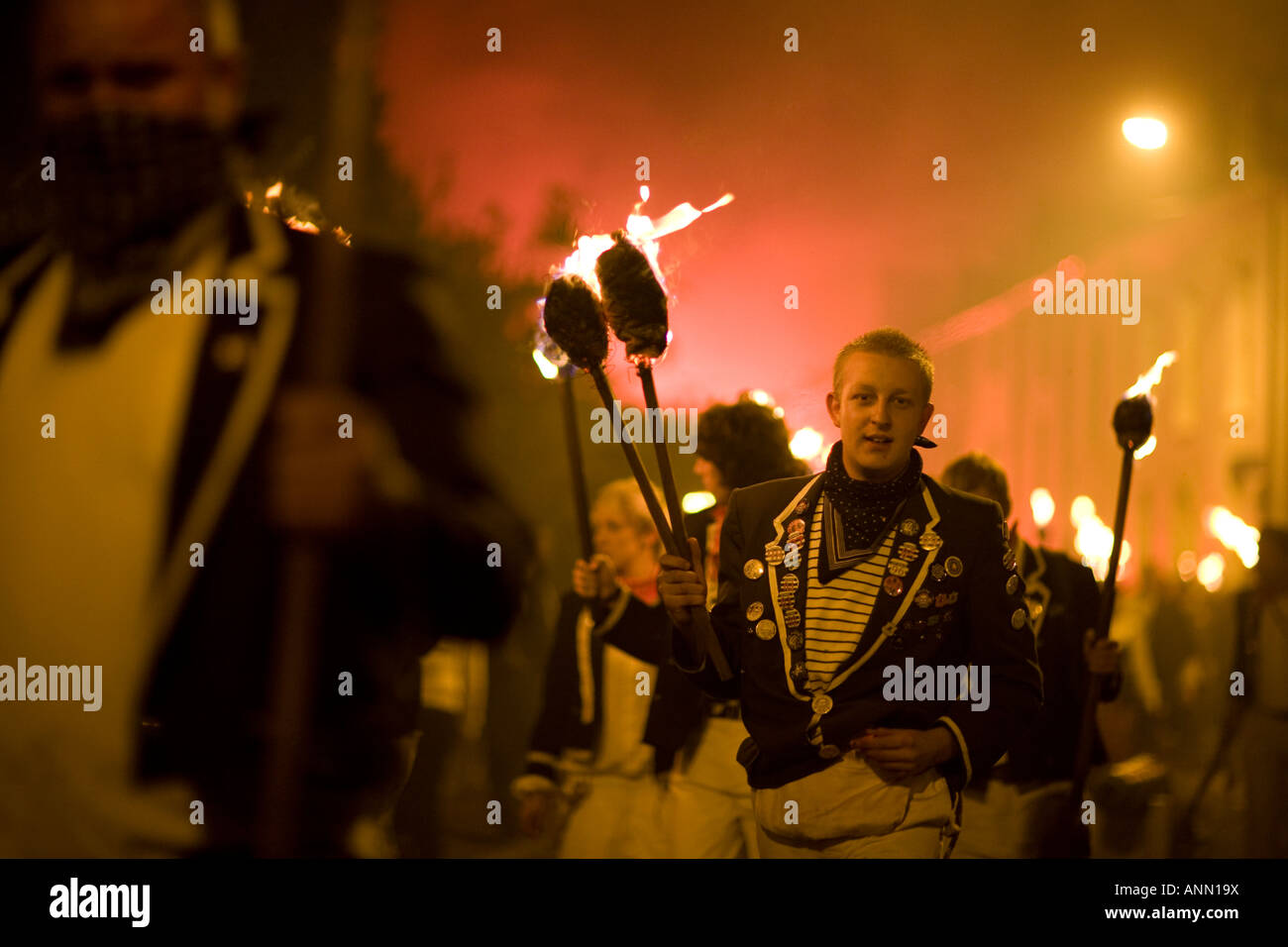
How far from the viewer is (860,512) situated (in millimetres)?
2699

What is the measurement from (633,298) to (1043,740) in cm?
223

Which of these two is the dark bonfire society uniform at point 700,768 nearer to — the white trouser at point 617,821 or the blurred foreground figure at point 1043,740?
the white trouser at point 617,821

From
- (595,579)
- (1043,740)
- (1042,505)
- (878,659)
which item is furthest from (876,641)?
(1042,505)

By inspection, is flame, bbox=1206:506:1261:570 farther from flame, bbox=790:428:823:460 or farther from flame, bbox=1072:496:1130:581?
flame, bbox=790:428:823:460

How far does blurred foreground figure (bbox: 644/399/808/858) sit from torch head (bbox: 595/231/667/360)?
860 mm

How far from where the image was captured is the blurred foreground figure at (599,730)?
3.79m

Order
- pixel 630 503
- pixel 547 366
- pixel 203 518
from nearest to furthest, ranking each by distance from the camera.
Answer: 1. pixel 203 518
2. pixel 547 366
3. pixel 630 503

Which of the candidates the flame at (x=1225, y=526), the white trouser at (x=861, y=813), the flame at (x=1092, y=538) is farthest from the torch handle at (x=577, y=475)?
the flame at (x=1092, y=538)

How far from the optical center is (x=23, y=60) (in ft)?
10.7

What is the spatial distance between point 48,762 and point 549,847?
251 centimetres

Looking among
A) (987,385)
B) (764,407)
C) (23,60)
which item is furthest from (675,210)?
(987,385)

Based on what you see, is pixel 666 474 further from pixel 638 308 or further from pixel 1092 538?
pixel 1092 538

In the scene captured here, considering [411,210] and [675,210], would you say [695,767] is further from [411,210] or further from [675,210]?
[411,210]

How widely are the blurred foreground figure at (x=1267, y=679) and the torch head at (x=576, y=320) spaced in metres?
3.46
